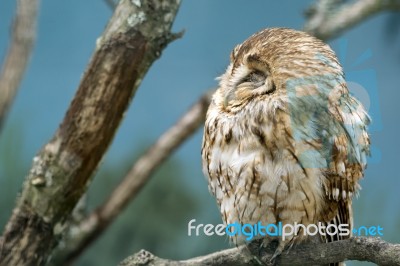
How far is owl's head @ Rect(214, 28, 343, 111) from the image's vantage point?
1031 millimetres

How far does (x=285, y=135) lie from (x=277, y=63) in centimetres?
13

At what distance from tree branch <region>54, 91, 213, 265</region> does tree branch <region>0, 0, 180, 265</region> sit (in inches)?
13.5

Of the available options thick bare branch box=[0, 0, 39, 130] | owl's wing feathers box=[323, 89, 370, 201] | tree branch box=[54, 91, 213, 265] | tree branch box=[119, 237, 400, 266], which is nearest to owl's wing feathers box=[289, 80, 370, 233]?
owl's wing feathers box=[323, 89, 370, 201]

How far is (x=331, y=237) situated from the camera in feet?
3.79

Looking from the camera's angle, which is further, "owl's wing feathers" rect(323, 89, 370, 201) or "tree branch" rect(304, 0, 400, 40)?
"tree branch" rect(304, 0, 400, 40)

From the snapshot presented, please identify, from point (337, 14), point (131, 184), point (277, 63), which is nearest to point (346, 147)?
point (277, 63)

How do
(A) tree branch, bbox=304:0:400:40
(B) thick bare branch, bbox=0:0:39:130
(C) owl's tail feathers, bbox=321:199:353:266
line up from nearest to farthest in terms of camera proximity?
(C) owl's tail feathers, bbox=321:199:353:266 < (A) tree branch, bbox=304:0:400:40 < (B) thick bare branch, bbox=0:0:39:130

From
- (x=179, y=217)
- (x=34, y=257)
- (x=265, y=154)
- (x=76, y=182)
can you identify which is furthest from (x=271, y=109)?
(x=179, y=217)

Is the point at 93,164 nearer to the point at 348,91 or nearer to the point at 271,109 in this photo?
the point at 271,109

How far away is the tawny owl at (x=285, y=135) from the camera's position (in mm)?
1033

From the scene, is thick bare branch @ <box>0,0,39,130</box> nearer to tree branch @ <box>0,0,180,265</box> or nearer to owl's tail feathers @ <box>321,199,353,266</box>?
tree branch @ <box>0,0,180,265</box>

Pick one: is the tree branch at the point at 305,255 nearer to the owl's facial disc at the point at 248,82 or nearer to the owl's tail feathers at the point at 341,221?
the owl's tail feathers at the point at 341,221

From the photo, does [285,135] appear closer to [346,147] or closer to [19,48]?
[346,147]

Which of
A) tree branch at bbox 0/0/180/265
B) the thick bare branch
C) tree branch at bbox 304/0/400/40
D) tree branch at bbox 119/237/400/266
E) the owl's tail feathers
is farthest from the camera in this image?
the thick bare branch
